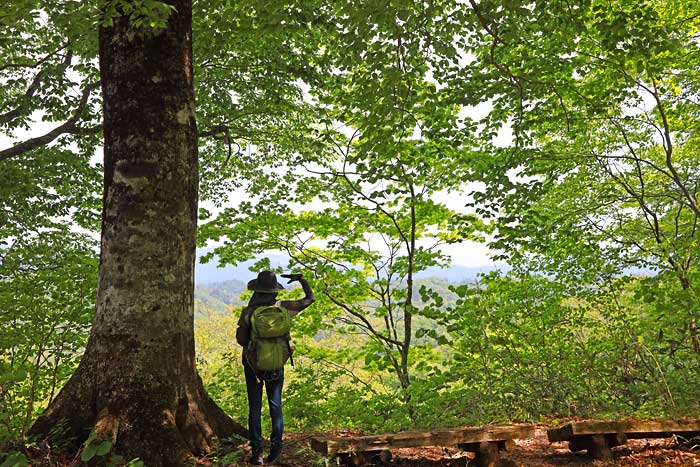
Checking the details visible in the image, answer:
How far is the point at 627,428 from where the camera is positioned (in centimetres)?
401

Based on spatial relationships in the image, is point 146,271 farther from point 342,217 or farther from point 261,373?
point 342,217

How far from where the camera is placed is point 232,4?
7.36 m

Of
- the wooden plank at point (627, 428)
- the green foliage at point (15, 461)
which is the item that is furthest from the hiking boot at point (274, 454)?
the wooden plank at point (627, 428)

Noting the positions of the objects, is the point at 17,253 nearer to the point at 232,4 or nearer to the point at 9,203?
the point at 9,203

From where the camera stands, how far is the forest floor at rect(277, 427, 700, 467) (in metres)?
3.97

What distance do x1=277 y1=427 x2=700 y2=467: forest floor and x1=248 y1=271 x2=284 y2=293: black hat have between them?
5.75 ft

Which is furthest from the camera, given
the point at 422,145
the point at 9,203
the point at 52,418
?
the point at 9,203

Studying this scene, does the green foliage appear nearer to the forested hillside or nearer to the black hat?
the forested hillside

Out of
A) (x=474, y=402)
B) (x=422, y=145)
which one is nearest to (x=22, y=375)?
(x=474, y=402)

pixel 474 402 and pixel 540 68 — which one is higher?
pixel 540 68

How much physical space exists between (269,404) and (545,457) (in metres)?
2.92

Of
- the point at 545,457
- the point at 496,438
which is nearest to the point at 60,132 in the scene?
the point at 496,438

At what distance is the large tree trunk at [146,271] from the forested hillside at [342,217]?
21mm

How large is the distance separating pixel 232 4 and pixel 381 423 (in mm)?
7488
